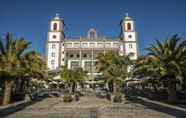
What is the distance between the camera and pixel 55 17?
9419cm

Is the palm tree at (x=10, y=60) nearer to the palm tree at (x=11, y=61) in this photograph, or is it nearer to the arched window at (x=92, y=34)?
the palm tree at (x=11, y=61)

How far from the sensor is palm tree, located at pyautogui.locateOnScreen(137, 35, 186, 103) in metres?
21.8

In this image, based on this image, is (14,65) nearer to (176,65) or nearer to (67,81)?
(176,65)

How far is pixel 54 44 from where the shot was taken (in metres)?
88.9

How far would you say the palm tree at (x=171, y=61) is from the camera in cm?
2177

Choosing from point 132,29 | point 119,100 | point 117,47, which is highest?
point 132,29

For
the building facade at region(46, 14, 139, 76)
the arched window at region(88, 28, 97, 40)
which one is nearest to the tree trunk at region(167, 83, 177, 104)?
the building facade at region(46, 14, 139, 76)

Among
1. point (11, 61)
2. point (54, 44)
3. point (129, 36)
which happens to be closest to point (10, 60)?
point (11, 61)

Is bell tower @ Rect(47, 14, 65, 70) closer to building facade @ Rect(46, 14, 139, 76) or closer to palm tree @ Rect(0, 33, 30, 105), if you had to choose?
building facade @ Rect(46, 14, 139, 76)

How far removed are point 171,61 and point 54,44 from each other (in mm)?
71045

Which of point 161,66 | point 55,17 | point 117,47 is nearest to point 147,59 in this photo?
point 161,66

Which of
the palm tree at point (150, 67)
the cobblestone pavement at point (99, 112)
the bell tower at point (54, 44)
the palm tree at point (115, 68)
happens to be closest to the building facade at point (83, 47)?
the bell tower at point (54, 44)

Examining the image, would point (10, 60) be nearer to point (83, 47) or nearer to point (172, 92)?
point (172, 92)

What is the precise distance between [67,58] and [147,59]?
206ft
